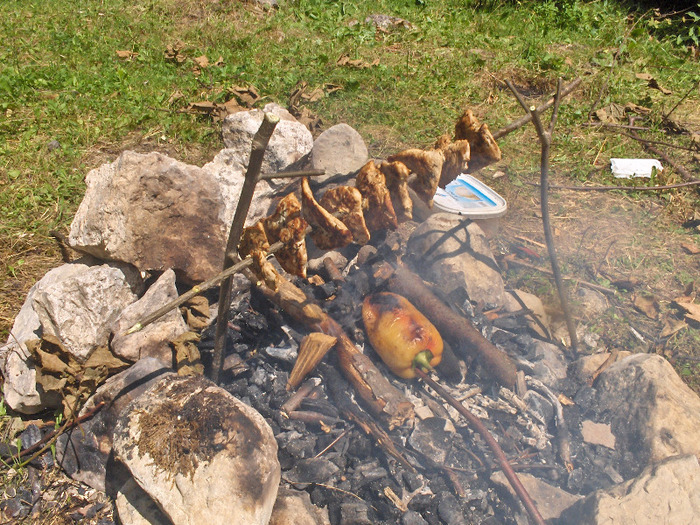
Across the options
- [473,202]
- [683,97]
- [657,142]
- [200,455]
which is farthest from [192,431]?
[683,97]

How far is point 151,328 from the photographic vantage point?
2.97 meters

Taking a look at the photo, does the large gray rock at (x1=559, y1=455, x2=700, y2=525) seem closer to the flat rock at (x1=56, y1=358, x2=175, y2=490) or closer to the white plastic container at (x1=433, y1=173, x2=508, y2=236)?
the white plastic container at (x1=433, y1=173, x2=508, y2=236)

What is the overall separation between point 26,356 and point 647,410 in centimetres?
383

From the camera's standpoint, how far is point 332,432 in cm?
291

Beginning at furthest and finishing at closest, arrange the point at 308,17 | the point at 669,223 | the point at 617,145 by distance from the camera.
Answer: the point at 308,17 < the point at 617,145 < the point at 669,223

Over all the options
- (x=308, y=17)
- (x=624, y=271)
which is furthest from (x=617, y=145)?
(x=308, y=17)

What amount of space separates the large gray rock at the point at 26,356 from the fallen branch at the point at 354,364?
1.03 m

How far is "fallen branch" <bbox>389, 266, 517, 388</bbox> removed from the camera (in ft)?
10.5

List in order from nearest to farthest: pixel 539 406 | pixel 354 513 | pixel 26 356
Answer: pixel 354 513, pixel 26 356, pixel 539 406

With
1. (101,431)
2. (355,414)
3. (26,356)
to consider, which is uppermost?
(26,356)

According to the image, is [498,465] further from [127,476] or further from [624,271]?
[624,271]

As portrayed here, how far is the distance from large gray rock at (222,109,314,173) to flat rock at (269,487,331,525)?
240 centimetres

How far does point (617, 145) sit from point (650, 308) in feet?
→ 8.82

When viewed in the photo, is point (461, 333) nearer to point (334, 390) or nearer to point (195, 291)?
point (334, 390)
